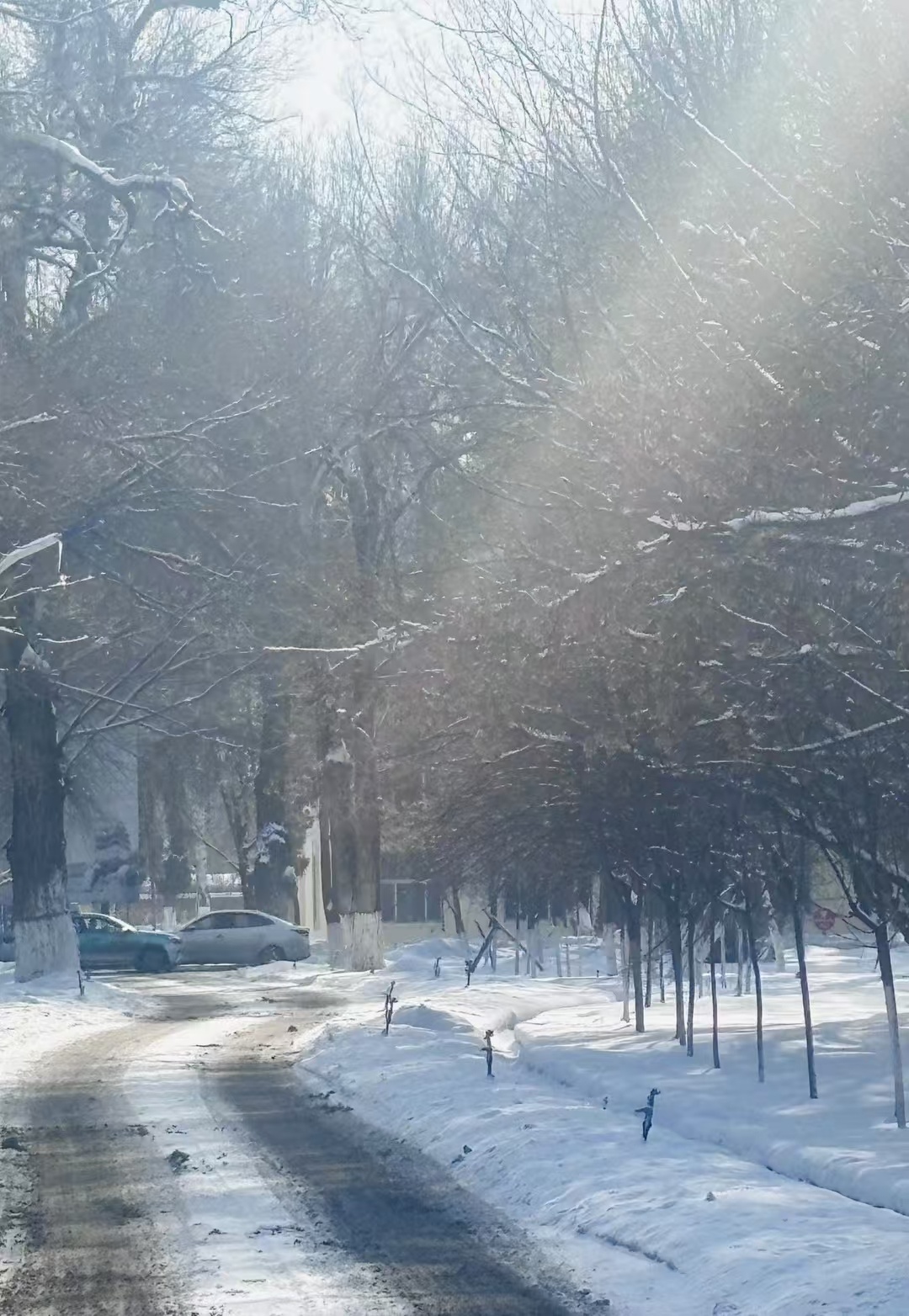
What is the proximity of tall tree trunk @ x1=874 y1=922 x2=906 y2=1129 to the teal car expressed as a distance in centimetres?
3062

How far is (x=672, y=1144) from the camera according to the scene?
1132 centimetres

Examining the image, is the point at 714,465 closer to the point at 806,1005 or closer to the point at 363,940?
the point at 806,1005

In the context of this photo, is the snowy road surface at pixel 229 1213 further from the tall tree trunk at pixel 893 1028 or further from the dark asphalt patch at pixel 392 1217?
the tall tree trunk at pixel 893 1028

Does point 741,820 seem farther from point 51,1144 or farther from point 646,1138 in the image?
point 51,1144

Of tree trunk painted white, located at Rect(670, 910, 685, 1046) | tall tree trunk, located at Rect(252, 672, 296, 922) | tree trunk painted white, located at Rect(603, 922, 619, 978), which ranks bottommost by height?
tree trunk painted white, located at Rect(603, 922, 619, 978)

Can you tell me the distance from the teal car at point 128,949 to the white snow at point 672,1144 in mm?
20027

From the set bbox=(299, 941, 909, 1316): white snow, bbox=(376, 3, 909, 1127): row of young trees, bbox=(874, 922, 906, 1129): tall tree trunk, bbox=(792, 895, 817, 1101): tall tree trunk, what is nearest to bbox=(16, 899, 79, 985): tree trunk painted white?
bbox=(299, 941, 909, 1316): white snow

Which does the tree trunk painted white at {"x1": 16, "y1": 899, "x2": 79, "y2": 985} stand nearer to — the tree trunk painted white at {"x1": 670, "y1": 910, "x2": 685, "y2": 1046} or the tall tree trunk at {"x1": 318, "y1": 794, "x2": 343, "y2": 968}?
the tall tree trunk at {"x1": 318, "y1": 794, "x2": 343, "y2": 968}

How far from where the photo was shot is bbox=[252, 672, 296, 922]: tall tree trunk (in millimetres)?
40250

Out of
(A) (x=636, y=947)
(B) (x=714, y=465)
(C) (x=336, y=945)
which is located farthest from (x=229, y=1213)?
(C) (x=336, y=945)

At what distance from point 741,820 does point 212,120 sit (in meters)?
17.9

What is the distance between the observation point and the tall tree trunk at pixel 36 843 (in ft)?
101

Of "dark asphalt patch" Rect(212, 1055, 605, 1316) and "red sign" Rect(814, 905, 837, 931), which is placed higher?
"red sign" Rect(814, 905, 837, 931)

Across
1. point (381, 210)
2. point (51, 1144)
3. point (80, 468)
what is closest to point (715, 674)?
point (51, 1144)
